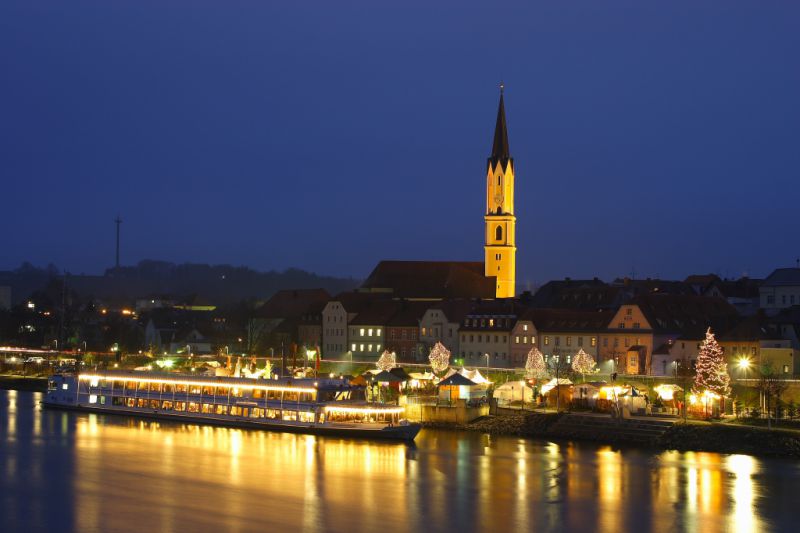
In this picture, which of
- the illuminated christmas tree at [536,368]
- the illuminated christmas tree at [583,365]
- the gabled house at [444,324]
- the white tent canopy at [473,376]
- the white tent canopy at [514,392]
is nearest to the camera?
the white tent canopy at [514,392]

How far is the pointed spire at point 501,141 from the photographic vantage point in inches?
3484

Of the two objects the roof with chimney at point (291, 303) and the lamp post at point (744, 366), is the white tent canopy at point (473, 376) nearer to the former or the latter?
the lamp post at point (744, 366)

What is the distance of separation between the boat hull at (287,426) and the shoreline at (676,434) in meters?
4.45

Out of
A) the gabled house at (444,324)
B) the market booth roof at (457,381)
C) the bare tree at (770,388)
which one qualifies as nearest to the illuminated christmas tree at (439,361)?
the market booth roof at (457,381)

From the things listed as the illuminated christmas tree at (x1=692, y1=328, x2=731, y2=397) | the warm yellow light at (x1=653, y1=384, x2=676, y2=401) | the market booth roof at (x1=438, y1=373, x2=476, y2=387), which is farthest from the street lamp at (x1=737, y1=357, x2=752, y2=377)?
the market booth roof at (x1=438, y1=373, x2=476, y2=387)

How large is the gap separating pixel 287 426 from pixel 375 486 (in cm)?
1311

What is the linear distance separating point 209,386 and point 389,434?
36.6ft

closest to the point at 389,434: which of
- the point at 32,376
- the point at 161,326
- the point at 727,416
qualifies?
the point at 727,416

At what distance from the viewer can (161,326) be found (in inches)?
4080

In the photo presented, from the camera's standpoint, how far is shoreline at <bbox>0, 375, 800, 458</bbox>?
3909 centimetres

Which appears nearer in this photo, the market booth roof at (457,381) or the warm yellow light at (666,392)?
the warm yellow light at (666,392)

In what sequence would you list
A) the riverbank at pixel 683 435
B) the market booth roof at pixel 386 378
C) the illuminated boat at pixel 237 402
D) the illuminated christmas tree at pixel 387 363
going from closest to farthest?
the riverbank at pixel 683 435
the illuminated boat at pixel 237 402
the market booth roof at pixel 386 378
the illuminated christmas tree at pixel 387 363

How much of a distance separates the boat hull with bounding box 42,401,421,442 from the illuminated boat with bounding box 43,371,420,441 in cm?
4

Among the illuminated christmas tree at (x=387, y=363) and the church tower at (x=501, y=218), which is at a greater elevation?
the church tower at (x=501, y=218)
